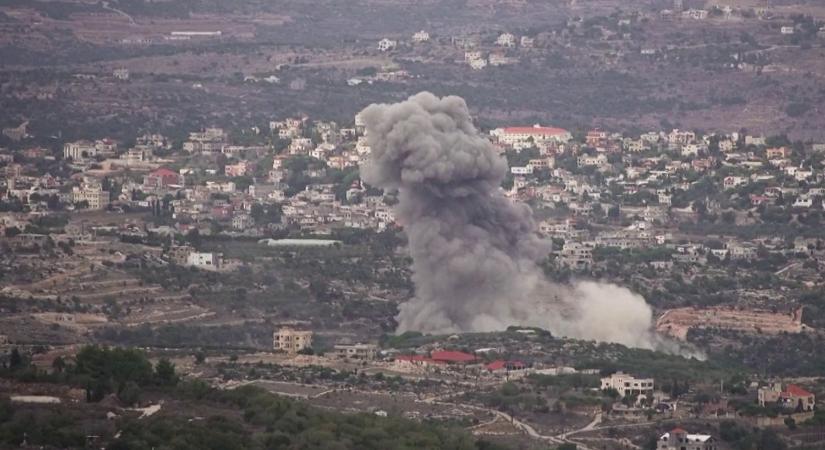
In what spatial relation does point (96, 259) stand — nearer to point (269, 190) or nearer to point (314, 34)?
point (269, 190)

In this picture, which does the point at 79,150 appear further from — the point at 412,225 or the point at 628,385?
the point at 628,385

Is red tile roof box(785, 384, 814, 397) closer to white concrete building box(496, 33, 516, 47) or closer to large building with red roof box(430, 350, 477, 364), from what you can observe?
large building with red roof box(430, 350, 477, 364)

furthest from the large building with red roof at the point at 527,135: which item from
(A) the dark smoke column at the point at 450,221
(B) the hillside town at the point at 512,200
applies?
(A) the dark smoke column at the point at 450,221

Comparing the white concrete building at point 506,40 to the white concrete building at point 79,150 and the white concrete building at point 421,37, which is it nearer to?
A: the white concrete building at point 421,37

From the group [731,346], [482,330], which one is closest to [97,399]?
[482,330]

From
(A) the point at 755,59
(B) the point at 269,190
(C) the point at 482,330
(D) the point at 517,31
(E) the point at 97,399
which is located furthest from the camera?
(D) the point at 517,31

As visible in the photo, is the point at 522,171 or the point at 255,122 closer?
the point at 522,171
